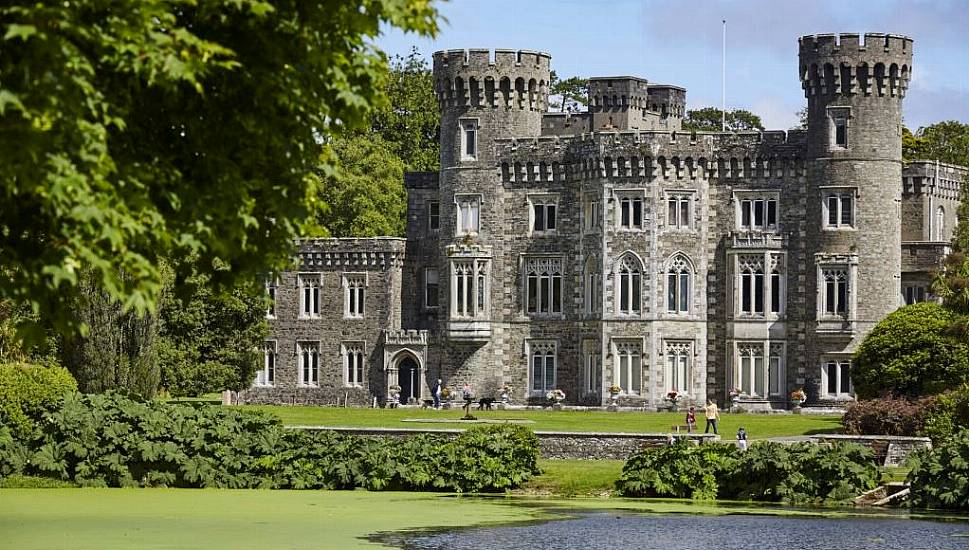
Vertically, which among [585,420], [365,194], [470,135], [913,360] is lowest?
[585,420]

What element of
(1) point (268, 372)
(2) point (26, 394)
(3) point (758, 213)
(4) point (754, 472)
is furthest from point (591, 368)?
(2) point (26, 394)

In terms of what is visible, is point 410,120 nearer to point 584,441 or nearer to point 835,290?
point 835,290

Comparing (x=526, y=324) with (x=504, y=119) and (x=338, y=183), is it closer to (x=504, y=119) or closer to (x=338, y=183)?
(x=504, y=119)

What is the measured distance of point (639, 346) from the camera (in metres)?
68.3

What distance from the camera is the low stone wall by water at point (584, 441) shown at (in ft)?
138

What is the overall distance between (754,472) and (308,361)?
43444mm

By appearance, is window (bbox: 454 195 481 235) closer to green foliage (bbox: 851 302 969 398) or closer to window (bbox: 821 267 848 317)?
window (bbox: 821 267 848 317)

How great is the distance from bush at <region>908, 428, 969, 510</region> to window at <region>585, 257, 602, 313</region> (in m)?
35.2

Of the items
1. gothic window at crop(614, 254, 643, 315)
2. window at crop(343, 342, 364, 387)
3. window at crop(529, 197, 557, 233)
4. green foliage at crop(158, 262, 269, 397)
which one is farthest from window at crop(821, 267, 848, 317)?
green foliage at crop(158, 262, 269, 397)

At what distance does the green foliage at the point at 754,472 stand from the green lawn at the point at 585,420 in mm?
11293

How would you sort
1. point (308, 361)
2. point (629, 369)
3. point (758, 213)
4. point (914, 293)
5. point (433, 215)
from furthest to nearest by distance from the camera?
1. point (308, 361)
2. point (433, 215)
3. point (914, 293)
4. point (758, 213)
5. point (629, 369)

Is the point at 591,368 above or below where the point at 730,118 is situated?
below

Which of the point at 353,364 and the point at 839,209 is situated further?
the point at 353,364

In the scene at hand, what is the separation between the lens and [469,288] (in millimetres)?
71812
